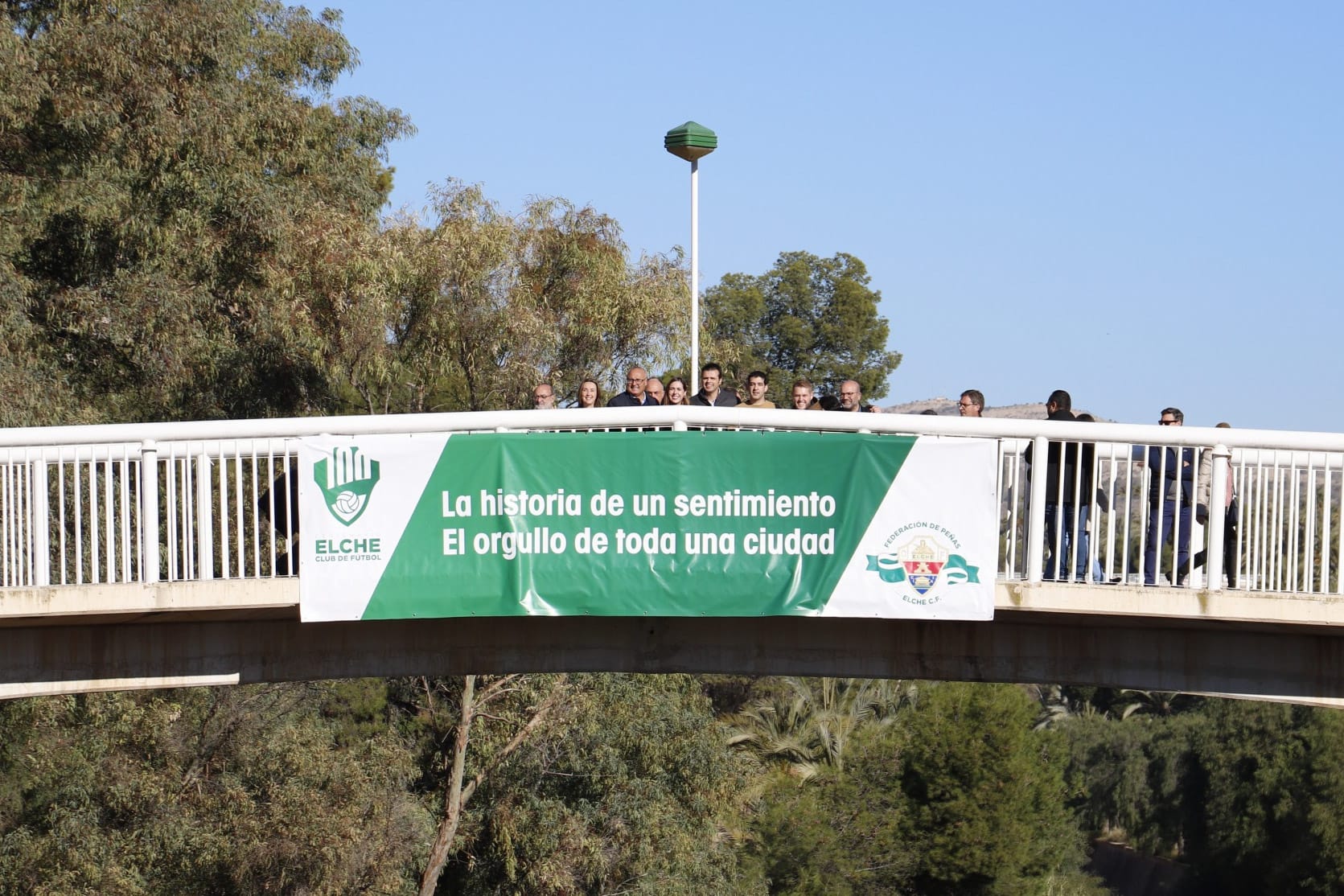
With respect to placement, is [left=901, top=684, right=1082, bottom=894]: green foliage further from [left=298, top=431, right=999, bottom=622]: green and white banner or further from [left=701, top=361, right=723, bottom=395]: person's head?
[left=298, top=431, right=999, bottom=622]: green and white banner

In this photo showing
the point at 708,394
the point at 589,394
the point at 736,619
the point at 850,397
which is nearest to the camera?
the point at 736,619

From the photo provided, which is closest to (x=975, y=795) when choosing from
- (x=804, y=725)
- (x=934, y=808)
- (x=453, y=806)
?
(x=934, y=808)

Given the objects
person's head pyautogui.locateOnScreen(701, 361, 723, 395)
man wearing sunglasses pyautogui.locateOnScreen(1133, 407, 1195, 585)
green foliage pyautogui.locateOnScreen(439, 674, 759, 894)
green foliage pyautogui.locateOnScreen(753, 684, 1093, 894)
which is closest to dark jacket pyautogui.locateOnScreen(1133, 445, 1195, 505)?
man wearing sunglasses pyautogui.locateOnScreen(1133, 407, 1195, 585)

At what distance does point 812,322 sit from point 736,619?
2231 inches

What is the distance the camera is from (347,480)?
988cm

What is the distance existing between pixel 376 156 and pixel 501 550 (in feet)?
79.0

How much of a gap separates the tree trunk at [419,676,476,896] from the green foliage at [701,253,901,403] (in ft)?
127

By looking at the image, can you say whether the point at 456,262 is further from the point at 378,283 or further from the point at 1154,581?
the point at 1154,581

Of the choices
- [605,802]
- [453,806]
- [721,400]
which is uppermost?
[721,400]

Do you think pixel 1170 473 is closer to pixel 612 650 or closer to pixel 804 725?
pixel 612 650

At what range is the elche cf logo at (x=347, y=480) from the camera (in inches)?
388

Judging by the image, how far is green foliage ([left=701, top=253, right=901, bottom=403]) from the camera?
65.0 meters

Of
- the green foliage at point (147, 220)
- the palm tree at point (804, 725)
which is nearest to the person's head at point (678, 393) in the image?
the green foliage at point (147, 220)

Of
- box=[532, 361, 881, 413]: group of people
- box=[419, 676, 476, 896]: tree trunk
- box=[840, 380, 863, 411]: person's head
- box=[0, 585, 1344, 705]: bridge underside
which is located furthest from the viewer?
box=[419, 676, 476, 896]: tree trunk
